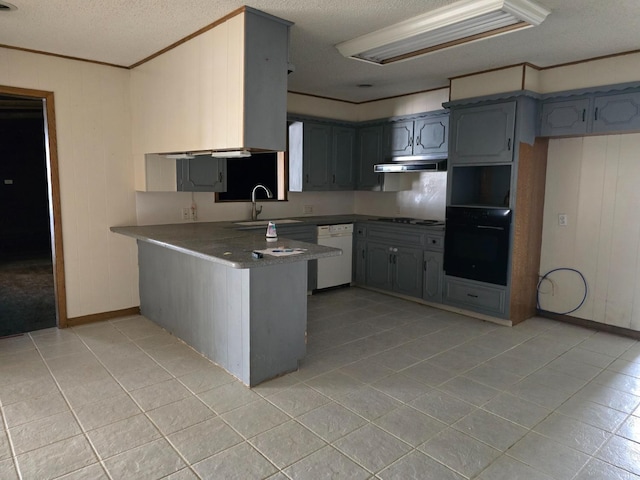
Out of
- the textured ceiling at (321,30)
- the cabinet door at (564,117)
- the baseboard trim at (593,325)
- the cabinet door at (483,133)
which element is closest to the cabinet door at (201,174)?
the textured ceiling at (321,30)

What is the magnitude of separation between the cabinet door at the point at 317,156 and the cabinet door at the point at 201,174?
1.22 metres

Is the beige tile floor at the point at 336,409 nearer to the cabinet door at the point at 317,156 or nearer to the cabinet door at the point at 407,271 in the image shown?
the cabinet door at the point at 407,271

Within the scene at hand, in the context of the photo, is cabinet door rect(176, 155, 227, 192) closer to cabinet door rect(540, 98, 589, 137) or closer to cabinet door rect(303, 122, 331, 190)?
cabinet door rect(303, 122, 331, 190)

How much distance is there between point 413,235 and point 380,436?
9.38 ft

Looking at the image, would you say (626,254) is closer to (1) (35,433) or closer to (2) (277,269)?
(2) (277,269)

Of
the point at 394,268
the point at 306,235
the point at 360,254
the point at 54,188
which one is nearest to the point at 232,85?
the point at 54,188

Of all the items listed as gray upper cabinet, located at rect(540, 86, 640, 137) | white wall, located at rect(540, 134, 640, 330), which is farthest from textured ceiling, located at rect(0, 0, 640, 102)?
white wall, located at rect(540, 134, 640, 330)

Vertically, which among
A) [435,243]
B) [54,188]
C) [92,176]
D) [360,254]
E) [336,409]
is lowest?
[336,409]

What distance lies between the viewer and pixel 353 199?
6355 millimetres

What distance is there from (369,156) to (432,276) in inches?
72.2

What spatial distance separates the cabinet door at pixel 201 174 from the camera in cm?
432

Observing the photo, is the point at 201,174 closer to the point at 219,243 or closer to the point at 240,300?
the point at 219,243

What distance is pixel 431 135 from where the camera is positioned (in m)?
4.99

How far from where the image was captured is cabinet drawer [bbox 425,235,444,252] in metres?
4.66
